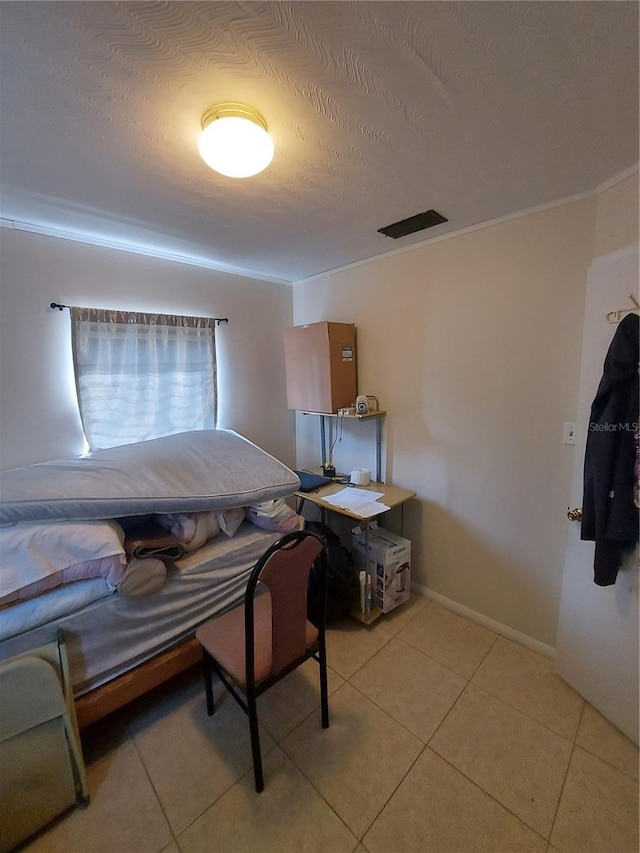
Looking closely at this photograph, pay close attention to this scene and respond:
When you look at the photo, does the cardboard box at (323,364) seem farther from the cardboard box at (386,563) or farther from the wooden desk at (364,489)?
the cardboard box at (386,563)

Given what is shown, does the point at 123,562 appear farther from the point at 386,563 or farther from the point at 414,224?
the point at 414,224

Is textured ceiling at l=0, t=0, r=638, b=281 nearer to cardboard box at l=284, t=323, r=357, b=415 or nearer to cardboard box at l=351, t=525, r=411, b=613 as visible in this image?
cardboard box at l=284, t=323, r=357, b=415


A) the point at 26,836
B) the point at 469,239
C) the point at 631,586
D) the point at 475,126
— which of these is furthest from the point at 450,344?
the point at 26,836

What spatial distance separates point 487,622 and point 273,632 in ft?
5.10

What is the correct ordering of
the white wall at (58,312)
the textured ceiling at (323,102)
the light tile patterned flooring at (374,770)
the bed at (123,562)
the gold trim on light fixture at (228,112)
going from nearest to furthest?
the textured ceiling at (323,102), the gold trim on light fixture at (228,112), the light tile patterned flooring at (374,770), the bed at (123,562), the white wall at (58,312)

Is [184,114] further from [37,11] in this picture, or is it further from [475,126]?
[475,126]

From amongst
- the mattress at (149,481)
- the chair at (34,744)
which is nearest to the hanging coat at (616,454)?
the mattress at (149,481)

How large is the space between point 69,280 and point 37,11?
149cm

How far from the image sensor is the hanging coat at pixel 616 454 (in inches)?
52.6

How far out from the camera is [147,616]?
1435 millimetres

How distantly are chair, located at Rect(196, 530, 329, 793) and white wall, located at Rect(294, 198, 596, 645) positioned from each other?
1170 mm

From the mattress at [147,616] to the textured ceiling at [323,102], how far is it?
1.68m

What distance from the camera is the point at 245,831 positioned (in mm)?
1147

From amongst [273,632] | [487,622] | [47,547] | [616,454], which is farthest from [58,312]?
[487,622]
